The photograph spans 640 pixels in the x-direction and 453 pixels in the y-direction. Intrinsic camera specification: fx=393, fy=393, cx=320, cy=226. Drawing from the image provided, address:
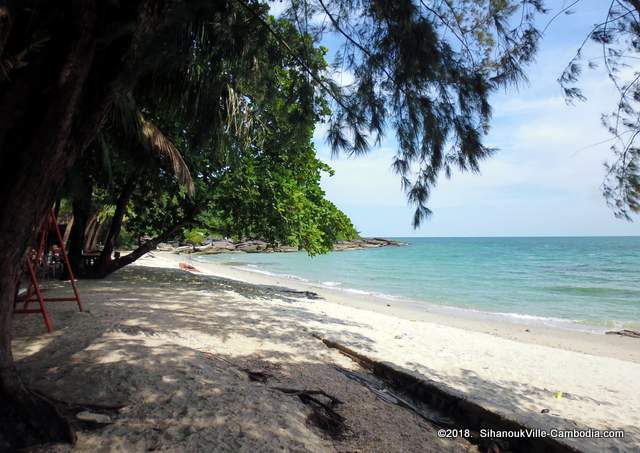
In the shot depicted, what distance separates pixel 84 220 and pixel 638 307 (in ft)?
56.6

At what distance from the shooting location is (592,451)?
97.0 inches

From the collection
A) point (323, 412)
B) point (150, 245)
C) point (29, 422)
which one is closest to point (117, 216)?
point (150, 245)

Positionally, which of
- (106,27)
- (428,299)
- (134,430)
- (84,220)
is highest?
(106,27)

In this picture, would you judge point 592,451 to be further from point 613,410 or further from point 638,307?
point 638,307

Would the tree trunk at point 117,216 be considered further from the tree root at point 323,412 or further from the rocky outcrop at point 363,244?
the rocky outcrop at point 363,244

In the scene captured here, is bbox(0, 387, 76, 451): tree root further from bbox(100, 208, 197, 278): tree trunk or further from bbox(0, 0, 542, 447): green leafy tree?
bbox(100, 208, 197, 278): tree trunk

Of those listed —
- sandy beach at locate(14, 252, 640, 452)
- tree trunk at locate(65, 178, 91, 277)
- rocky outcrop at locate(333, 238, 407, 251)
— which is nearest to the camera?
sandy beach at locate(14, 252, 640, 452)

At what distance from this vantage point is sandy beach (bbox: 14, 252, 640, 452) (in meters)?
2.31

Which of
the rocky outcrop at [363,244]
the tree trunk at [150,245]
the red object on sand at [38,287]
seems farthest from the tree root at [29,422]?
the rocky outcrop at [363,244]

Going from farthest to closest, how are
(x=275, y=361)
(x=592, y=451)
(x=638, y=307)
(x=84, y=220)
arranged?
(x=638, y=307), (x=84, y=220), (x=275, y=361), (x=592, y=451)

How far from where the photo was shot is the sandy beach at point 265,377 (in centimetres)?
231

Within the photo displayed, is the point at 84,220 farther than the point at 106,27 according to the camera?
Yes

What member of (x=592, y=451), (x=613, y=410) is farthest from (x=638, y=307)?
(x=592, y=451)

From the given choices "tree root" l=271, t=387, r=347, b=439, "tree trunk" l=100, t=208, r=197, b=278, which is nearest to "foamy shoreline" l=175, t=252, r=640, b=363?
"tree trunk" l=100, t=208, r=197, b=278
